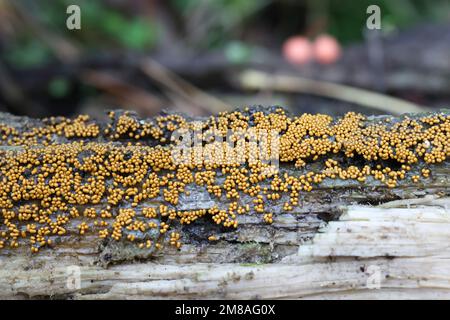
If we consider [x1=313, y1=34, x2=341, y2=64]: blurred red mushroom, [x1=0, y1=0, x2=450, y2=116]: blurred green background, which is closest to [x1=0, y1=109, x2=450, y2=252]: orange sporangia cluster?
[x1=0, y1=0, x2=450, y2=116]: blurred green background

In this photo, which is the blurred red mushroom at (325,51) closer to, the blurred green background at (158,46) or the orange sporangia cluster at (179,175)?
the blurred green background at (158,46)

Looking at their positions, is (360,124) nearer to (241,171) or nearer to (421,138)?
(421,138)

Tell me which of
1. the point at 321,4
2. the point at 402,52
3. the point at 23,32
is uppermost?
the point at 321,4

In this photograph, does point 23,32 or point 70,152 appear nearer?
point 70,152

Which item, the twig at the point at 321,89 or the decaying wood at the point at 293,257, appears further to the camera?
the twig at the point at 321,89

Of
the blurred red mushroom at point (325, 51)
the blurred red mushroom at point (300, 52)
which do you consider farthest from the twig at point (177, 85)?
the blurred red mushroom at point (325, 51)

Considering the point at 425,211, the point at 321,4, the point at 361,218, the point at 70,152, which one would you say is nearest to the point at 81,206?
the point at 70,152

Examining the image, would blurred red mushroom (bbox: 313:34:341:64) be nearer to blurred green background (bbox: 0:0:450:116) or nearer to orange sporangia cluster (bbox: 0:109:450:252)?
blurred green background (bbox: 0:0:450:116)
